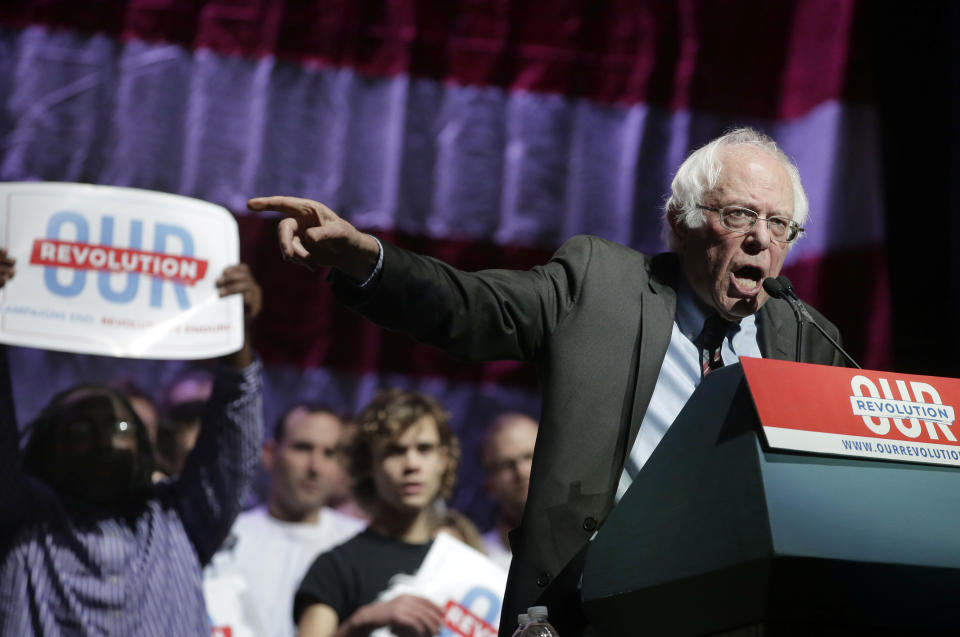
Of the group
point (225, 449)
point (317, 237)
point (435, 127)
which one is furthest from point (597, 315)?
point (435, 127)

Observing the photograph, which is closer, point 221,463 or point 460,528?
point 221,463

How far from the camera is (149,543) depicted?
134 inches

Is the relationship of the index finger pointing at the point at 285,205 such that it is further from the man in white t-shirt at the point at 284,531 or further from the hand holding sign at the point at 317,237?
the man in white t-shirt at the point at 284,531

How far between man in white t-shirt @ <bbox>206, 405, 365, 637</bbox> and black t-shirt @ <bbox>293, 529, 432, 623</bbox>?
0.08 meters

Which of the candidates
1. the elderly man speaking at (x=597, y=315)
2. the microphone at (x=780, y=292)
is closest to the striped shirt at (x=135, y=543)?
the elderly man speaking at (x=597, y=315)

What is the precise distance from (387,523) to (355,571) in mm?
216

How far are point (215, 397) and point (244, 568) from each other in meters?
0.61

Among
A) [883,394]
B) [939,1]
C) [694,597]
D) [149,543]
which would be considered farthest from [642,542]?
[939,1]

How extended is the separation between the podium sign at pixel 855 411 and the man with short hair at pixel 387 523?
2.28 m

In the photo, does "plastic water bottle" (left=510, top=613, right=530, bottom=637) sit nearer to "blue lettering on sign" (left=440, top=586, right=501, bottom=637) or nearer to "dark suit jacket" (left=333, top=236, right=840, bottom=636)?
"dark suit jacket" (left=333, top=236, right=840, bottom=636)

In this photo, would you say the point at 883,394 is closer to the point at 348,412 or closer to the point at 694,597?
the point at 694,597

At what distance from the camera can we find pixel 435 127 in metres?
4.38

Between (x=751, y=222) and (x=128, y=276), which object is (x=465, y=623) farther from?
(x=751, y=222)

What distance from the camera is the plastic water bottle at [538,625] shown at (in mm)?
1555
